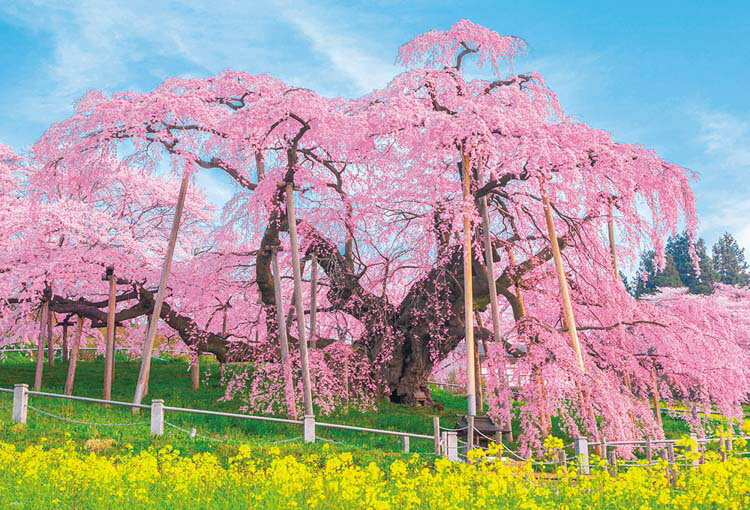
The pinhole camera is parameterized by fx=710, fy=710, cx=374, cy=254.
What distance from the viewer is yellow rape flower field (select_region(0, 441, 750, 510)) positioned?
22.9 ft

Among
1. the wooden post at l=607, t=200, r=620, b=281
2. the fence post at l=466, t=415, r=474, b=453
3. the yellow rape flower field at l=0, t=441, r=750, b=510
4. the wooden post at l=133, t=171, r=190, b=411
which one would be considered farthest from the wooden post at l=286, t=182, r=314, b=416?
the wooden post at l=607, t=200, r=620, b=281

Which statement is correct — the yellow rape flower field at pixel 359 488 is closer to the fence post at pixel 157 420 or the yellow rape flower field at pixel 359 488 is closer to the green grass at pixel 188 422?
the green grass at pixel 188 422

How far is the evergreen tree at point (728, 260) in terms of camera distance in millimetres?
81125

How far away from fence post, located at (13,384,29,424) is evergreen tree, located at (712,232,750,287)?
3123 inches

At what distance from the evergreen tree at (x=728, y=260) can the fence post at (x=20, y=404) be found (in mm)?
79324

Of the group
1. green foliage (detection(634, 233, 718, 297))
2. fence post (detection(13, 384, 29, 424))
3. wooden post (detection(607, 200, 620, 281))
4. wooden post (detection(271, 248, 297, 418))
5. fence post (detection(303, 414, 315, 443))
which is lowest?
fence post (detection(303, 414, 315, 443))

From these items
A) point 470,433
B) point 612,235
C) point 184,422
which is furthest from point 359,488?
point 612,235

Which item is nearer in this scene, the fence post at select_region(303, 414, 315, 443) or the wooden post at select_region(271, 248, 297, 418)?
the fence post at select_region(303, 414, 315, 443)

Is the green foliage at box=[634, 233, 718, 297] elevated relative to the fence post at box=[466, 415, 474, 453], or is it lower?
elevated

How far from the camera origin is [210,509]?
25.0 feet

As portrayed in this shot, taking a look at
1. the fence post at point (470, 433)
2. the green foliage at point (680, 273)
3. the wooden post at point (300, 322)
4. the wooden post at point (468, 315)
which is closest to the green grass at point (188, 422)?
the wooden post at point (300, 322)

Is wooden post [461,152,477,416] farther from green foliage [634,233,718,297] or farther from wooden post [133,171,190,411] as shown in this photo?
green foliage [634,233,718,297]

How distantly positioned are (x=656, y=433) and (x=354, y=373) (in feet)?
28.7

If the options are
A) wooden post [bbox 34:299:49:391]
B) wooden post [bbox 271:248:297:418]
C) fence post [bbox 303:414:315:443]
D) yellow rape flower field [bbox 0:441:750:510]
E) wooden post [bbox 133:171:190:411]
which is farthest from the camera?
wooden post [bbox 34:299:49:391]
